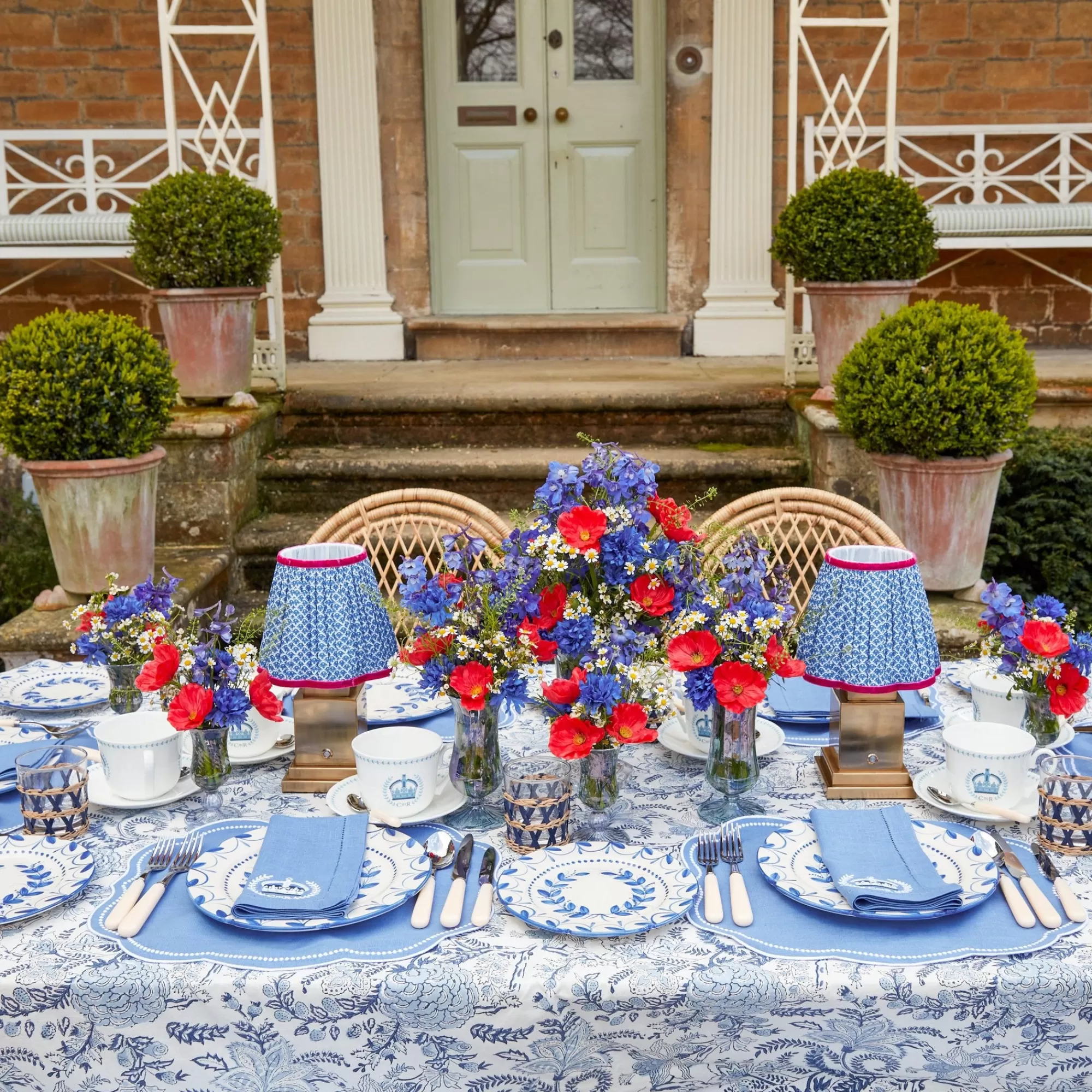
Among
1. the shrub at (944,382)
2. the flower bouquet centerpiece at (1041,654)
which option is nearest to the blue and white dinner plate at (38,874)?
the flower bouquet centerpiece at (1041,654)

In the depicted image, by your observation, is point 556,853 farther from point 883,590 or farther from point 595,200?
point 595,200

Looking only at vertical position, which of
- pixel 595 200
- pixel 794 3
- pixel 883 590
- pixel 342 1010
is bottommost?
pixel 342 1010

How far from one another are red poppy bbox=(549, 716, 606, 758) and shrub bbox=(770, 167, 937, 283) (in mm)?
3254

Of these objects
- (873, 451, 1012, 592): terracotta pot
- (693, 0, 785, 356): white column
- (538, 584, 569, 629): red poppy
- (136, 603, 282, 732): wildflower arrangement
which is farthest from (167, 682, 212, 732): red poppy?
(693, 0, 785, 356): white column

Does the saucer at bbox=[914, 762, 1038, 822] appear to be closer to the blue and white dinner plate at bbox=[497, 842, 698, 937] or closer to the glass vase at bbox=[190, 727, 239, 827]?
the blue and white dinner plate at bbox=[497, 842, 698, 937]

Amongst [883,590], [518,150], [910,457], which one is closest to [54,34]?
[518,150]

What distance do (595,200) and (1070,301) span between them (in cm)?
236

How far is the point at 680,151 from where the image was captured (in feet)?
20.2

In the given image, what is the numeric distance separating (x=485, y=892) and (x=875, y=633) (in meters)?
0.61

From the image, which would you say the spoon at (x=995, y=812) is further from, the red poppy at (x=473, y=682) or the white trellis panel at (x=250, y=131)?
the white trellis panel at (x=250, y=131)

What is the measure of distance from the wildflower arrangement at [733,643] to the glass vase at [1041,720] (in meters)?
0.43

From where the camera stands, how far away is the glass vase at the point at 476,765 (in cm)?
170

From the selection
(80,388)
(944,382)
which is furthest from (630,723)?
(80,388)

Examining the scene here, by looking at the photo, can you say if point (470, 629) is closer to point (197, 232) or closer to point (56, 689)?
point (56, 689)
